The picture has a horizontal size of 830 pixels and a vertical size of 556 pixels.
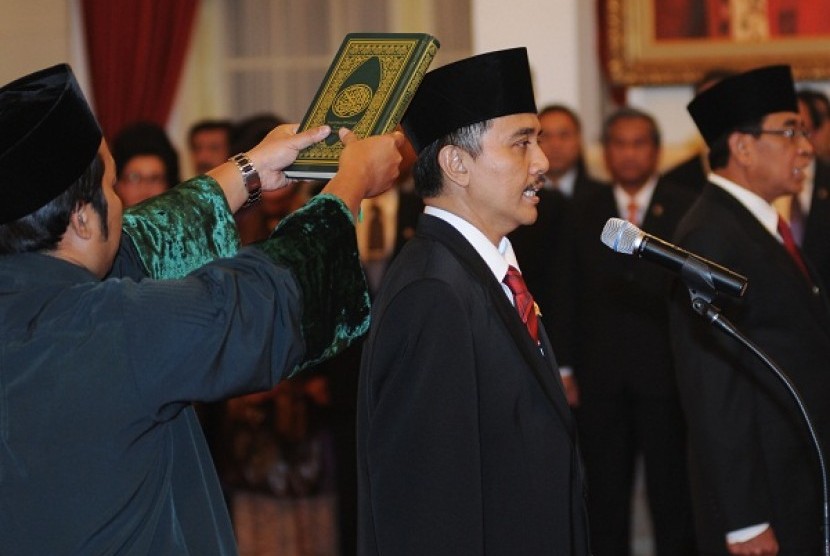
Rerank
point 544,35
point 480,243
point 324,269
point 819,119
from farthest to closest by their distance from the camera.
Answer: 1. point 544,35
2. point 819,119
3. point 480,243
4. point 324,269

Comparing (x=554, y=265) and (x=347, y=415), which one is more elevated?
(x=554, y=265)

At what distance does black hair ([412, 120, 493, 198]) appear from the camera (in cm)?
282

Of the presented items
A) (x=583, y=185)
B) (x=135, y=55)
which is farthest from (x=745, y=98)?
(x=135, y=55)

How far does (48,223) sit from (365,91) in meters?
0.66

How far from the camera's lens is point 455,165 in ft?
9.27

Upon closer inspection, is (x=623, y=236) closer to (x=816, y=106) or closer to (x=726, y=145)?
(x=726, y=145)

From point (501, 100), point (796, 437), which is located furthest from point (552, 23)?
point (501, 100)

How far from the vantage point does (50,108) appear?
6.55 ft

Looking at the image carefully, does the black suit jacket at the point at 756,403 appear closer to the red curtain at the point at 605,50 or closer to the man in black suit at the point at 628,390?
the man in black suit at the point at 628,390

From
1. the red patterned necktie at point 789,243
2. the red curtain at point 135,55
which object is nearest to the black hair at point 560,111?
the red curtain at point 135,55

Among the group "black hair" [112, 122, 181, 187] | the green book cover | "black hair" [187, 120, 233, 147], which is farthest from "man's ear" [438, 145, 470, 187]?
"black hair" [187, 120, 233, 147]

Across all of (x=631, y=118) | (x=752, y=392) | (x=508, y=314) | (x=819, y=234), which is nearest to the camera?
(x=508, y=314)

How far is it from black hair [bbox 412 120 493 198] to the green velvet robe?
0.77 meters

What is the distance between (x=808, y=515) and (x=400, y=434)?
5.32 feet
